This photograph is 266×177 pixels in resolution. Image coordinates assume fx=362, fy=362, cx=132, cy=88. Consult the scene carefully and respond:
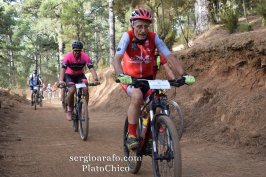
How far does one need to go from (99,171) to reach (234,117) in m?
3.50

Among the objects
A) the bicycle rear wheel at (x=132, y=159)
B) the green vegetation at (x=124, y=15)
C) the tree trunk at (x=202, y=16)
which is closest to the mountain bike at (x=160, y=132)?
the bicycle rear wheel at (x=132, y=159)

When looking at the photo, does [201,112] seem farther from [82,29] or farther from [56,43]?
[56,43]

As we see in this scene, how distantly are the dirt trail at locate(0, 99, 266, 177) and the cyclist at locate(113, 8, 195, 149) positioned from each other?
1.08 m

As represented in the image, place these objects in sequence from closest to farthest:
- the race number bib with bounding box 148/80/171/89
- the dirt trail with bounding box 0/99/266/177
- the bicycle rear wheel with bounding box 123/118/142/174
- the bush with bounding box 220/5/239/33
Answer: the race number bib with bounding box 148/80/171/89
the bicycle rear wheel with bounding box 123/118/142/174
the dirt trail with bounding box 0/99/266/177
the bush with bounding box 220/5/239/33

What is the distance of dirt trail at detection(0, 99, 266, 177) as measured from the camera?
5.41 m

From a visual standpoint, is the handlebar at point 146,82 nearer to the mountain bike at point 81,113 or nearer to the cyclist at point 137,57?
the cyclist at point 137,57

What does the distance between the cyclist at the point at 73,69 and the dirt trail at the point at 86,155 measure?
3.55 ft

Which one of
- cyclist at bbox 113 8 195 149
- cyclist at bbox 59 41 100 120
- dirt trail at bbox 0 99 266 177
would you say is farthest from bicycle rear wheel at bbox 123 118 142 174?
cyclist at bbox 59 41 100 120

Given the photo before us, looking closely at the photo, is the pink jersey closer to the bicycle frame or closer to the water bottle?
the water bottle

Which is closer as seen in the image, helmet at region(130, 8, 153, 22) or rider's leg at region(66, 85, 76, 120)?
helmet at region(130, 8, 153, 22)

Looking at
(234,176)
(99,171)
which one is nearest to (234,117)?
(234,176)

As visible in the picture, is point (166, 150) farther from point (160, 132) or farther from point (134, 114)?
point (134, 114)

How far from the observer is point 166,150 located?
4.11m

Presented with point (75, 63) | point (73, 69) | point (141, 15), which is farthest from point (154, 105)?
point (73, 69)
